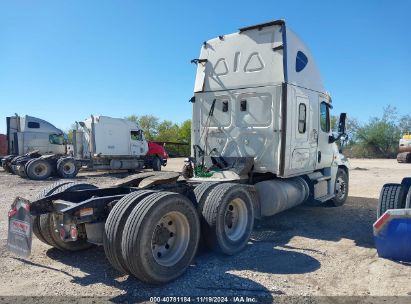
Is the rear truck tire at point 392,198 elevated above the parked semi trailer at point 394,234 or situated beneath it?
elevated above

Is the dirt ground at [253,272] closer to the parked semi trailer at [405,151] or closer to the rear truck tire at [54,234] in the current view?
the rear truck tire at [54,234]

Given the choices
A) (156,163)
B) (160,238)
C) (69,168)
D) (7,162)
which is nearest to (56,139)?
(7,162)

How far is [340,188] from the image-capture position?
9289mm

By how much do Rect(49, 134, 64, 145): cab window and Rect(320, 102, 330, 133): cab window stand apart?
17836 millimetres

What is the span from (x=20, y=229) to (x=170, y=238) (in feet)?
5.75

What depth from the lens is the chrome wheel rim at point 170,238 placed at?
4078 millimetres

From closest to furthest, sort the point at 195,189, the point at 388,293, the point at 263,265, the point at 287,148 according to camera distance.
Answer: the point at 388,293 → the point at 263,265 → the point at 195,189 → the point at 287,148

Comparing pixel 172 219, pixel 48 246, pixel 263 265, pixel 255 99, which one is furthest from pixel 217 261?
pixel 255 99

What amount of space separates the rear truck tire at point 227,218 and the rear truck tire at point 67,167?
14291 mm

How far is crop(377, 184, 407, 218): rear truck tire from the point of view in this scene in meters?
5.36

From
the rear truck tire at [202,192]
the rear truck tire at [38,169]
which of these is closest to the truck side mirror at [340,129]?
the rear truck tire at [202,192]

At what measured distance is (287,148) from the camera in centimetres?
668

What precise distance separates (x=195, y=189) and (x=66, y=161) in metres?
14.5

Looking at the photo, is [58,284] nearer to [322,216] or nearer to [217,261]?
[217,261]
